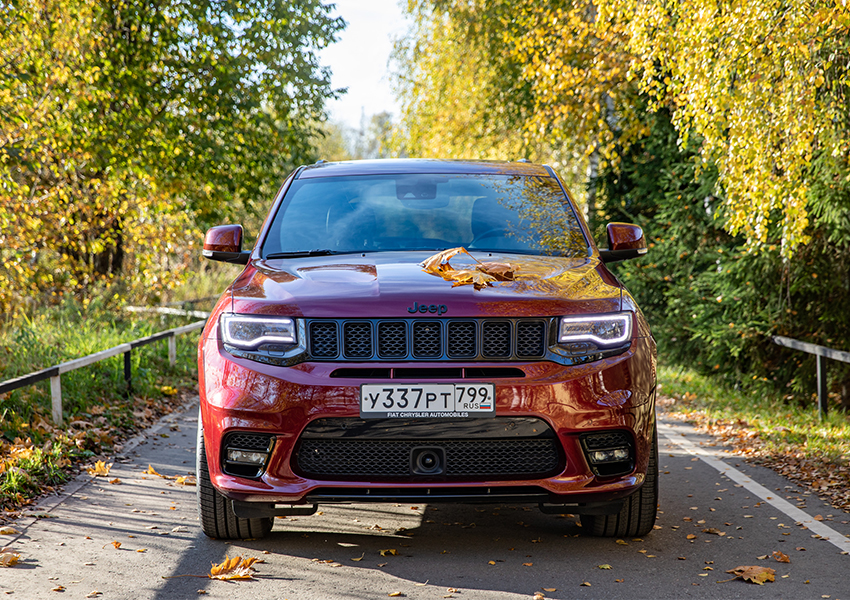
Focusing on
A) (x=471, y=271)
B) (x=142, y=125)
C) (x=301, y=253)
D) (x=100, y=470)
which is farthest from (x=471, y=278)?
(x=142, y=125)

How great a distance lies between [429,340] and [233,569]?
4.57ft

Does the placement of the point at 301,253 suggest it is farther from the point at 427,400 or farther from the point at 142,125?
the point at 142,125

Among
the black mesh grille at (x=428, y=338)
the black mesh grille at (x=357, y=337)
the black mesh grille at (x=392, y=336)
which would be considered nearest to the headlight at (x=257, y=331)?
the black mesh grille at (x=357, y=337)

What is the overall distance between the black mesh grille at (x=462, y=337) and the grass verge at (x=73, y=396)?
2974 mm

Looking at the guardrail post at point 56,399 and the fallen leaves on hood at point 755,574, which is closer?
the fallen leaves on hood at point 755,574

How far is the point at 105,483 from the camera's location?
6531 millimetres

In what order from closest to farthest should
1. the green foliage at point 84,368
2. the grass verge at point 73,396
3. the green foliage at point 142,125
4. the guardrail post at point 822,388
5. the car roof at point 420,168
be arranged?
the car roof at point 420,168 < the grass verge at point 73,396 < the green foliage at point 84,368 < the guardrail post at point 822,388 < the green foliage at point 142,125

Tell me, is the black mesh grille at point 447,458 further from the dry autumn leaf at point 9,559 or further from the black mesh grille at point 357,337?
the dry autumn leaf at point 9,559

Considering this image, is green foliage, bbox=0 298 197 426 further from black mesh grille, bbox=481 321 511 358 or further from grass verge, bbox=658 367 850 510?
grass verge, bbox=658 367 850 510

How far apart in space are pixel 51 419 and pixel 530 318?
5.21 metres

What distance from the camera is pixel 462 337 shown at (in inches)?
173

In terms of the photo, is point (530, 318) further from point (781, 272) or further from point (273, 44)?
point (273, 44)

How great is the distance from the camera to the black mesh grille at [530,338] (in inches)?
173

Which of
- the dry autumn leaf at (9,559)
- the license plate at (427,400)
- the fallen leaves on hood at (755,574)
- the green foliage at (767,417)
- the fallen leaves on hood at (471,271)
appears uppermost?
the fallen leaves on hood at (471,271)
